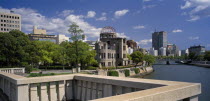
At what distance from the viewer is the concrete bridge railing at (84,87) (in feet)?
16.9

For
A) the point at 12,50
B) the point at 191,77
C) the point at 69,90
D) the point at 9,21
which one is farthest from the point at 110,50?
the point at 9,21

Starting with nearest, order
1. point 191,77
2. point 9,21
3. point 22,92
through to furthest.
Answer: point 22,92 < point 191,77 < point 9,21

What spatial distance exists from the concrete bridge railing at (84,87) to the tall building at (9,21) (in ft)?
304

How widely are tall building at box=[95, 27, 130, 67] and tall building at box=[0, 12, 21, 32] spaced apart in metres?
51.4

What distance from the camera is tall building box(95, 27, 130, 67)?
2194 inches

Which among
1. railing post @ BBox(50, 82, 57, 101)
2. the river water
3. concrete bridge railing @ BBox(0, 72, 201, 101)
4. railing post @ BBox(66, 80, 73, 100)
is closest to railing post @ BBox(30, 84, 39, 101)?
concrete bridge railing @ BBox(0, 72, 201, 101)

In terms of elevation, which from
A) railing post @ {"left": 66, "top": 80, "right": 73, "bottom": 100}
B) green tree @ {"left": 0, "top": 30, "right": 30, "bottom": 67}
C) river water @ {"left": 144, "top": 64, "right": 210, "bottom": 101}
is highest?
green tree @ {"left": 0, "top": 30, "right": 30, "bottom": 67}

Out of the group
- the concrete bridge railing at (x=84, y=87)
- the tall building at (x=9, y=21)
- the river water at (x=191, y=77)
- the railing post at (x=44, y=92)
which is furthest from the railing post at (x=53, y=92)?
the tall building at (x=9, y=21)

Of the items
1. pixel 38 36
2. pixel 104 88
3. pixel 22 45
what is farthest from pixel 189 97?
pixel 38 36

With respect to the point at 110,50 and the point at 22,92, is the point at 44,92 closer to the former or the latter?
the point at 22,92

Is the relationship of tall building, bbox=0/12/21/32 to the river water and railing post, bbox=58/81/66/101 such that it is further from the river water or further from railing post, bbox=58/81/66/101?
railing post, bbox=58/81/66/101

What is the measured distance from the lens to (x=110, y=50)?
59906mm

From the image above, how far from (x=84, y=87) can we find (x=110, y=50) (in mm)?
51924

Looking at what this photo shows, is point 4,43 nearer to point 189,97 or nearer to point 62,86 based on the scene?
point 62,86
